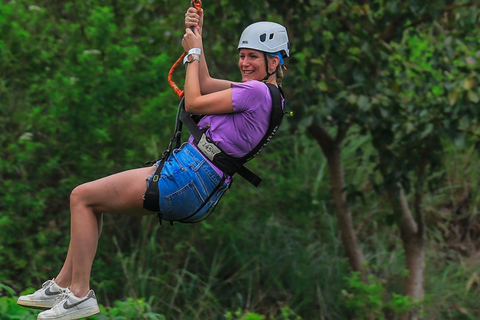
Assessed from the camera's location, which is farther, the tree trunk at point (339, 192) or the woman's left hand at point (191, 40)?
the tree trunk at point (339, 192)

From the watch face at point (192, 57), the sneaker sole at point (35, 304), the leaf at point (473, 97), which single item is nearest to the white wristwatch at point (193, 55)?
the watch face at point (192, 57)

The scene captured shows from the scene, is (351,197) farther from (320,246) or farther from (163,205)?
(163,205)

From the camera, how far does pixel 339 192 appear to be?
8.68 metres

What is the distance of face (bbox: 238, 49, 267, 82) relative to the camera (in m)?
4.45

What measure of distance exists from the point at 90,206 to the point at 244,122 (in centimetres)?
95

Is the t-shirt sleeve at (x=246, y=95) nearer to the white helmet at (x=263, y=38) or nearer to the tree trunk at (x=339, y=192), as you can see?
the white helmet at (x=263, y=38)

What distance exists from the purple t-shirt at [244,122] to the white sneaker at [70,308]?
111 cm

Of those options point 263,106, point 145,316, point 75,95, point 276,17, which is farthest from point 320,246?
point 263,106

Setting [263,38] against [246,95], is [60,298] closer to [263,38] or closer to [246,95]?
[246,95]

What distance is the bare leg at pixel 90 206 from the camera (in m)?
4.30

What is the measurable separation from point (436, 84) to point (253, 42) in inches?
138

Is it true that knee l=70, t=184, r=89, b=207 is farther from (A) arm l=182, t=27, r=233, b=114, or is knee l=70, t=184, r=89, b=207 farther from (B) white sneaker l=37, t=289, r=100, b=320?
(A) arm l=182, t=27, r=233, b=114

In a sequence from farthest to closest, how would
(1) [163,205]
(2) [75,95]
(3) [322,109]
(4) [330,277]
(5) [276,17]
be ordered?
(4) [330,277] → (5) [276,17] → (2) [75,95] → (3) [322,109] → (1) [163,205]

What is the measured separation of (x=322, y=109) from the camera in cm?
732
